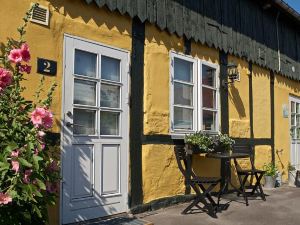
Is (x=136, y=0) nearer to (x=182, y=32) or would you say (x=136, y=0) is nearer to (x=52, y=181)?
(x=182, y=32)

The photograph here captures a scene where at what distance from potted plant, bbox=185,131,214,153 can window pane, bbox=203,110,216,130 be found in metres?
0.76

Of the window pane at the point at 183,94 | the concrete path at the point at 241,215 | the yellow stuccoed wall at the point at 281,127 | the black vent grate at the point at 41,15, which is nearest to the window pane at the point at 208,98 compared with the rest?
the window pane at the point at 183,94

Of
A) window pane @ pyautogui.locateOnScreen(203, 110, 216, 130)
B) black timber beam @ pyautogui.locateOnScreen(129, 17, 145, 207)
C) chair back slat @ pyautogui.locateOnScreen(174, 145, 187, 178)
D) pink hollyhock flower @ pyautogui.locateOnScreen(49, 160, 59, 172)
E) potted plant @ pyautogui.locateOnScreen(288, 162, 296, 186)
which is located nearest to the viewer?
pink hollyhock flower @ pyautogui.locateOnScreen(49, 160, 59, 172)

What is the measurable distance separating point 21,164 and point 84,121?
2.05 metres

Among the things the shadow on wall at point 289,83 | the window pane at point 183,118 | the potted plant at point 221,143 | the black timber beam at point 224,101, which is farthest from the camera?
the shadow on wall at point 289,83

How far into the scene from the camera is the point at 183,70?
6910mm

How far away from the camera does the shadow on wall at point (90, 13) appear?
16.1ft

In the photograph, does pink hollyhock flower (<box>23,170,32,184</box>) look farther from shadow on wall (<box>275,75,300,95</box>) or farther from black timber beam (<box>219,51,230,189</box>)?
shadow on wall (<box>275,75,300,95</box>)

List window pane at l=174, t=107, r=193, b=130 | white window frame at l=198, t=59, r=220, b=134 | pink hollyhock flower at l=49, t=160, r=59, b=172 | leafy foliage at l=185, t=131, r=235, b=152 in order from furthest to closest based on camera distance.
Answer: white window frame at l=198, t=59, r=220, b=134 → window pane at l=174, t=107, r=193, b=130 → leafy foliage at l=185, t=131, r=235, b=152 → pink hollyhock flower at l=49, t=160, r=59, b=172

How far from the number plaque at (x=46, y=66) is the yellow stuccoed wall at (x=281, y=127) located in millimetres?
6684

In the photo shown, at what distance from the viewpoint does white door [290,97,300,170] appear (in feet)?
35.8

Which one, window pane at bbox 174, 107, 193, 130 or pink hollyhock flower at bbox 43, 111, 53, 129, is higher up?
window pane at bbox 174, 107, 193, 130

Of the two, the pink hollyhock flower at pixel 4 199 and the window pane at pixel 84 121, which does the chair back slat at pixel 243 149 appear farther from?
the pink hollyhock flower at pixel 4 199

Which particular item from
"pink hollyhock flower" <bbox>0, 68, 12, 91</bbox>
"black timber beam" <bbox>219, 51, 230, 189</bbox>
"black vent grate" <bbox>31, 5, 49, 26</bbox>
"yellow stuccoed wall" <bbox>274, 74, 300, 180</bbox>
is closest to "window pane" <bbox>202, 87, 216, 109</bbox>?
"black timber beam" <bbox>219, 51, 230, 189</bbox>
